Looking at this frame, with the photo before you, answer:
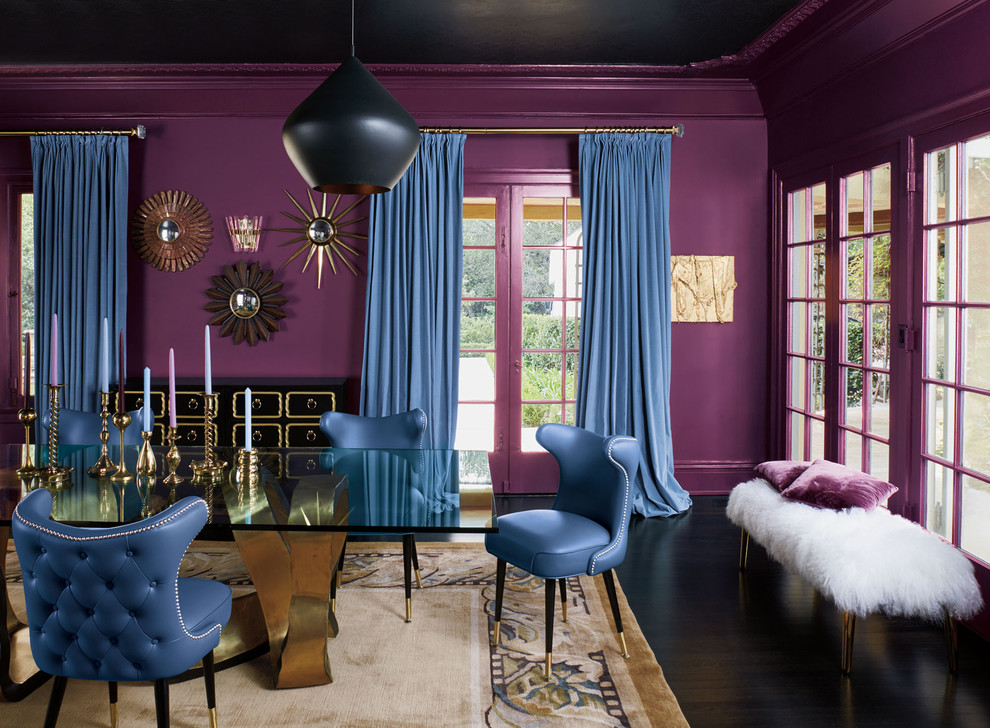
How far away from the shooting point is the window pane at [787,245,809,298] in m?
5.01

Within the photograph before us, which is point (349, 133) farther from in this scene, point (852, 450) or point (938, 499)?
point (852, 450)

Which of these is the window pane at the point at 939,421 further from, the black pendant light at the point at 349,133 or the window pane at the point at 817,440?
the black pendant light at the point at 349,133

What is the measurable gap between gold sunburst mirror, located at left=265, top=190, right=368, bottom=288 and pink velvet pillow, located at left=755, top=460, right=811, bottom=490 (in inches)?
121

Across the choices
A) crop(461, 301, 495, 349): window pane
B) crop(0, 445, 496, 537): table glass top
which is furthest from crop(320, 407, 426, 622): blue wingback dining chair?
crop(461, 301, 495, 349): window pane

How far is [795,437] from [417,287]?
108 inches

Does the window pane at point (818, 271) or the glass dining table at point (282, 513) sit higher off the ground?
the window pane at point (818, 271)

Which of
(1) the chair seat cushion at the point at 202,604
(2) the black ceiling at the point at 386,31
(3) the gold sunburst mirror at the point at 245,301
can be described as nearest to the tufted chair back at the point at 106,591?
(1) the chair seat cushion at the point at 202,604

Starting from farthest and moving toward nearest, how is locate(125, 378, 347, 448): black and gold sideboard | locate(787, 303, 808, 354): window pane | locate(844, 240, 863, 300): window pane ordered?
locate(787, 303, 808, 354): window pane → locate(125, 378, 347, 448): black and gold sideboard → locate(844, 240, 863, 300): window pane

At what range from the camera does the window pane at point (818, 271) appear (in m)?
4.74

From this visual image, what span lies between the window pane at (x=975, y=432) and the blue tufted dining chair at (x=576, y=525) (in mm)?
1566

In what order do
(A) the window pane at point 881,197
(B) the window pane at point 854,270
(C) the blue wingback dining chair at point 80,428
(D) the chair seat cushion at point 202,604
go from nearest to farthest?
1. (D) the chair seat cushion at point 202,604
2. (C) the blue wingback dining chair at point 80,428
3. (A) the window pane at point 881,197
4. (B) the window pane at point 854,270

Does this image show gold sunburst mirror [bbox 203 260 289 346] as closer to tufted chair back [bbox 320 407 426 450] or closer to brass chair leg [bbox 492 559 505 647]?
tufted chair back [bbox 320 407 426 450]

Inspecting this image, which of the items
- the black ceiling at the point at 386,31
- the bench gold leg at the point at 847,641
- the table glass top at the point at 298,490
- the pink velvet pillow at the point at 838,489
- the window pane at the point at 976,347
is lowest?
the bench gold leg at the point at 847,641

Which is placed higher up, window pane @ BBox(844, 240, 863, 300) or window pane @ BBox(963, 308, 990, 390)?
window pane @ BBox(844, 240, 863, 300)
